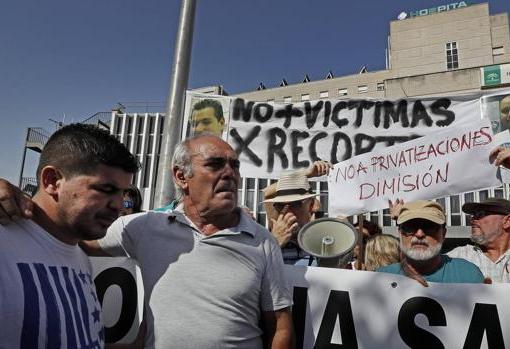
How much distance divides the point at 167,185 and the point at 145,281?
58.9 inches

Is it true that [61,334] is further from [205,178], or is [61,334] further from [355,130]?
[355,130]

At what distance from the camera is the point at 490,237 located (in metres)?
3.36

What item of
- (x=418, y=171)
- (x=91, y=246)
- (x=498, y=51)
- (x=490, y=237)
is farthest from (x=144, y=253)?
(x=498, y=51)

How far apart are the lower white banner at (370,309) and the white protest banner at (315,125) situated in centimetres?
204

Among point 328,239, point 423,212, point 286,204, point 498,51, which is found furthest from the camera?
point 498,51

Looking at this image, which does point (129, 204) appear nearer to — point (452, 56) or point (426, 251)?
point (426, 251)

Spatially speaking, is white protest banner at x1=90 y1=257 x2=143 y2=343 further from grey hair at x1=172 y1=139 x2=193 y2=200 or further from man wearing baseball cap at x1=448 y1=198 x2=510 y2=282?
man wearing baseball cap at x1=448 y1=198 x2=510 y2=282

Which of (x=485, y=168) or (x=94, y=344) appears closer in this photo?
(x=94, y=344)

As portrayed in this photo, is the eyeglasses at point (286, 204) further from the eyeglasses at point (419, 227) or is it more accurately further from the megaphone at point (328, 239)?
the eyeglasses at point (419, 227)

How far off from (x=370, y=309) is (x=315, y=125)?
248 cm

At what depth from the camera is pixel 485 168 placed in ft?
10.5

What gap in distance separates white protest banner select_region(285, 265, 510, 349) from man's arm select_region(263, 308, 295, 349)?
1.80ft

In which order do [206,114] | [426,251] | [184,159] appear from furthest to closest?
[206,114], [426,251], [184,159]

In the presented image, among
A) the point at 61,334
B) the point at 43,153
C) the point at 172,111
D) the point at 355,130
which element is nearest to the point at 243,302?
the point at 61,334
